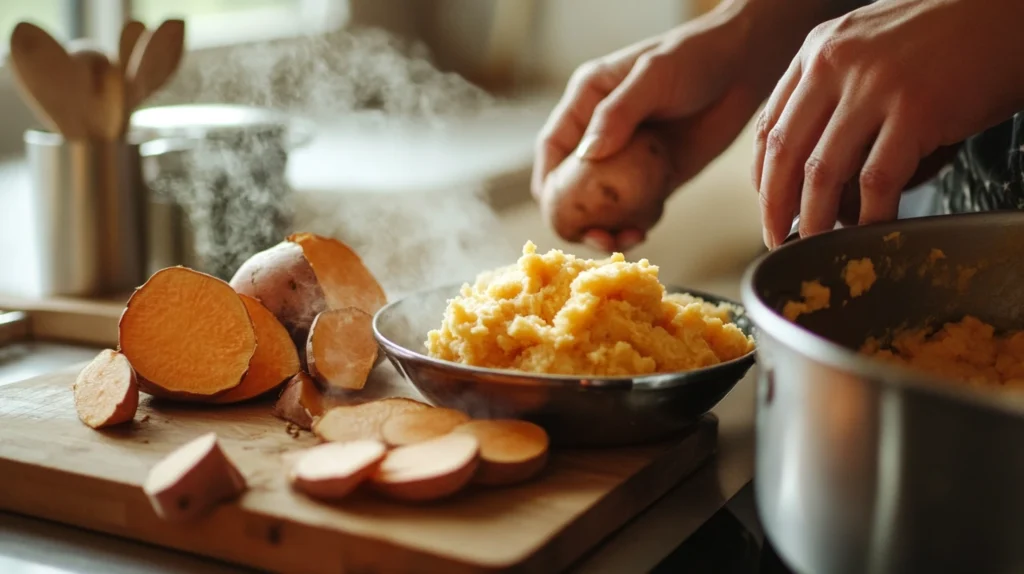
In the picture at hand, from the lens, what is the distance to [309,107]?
9.57 ft

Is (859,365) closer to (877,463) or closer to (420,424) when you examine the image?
(877,463)

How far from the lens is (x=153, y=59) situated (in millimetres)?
1553

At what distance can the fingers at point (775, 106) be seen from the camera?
3.27ft

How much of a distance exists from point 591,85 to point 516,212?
3.10 ft

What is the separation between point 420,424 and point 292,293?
0.32 m

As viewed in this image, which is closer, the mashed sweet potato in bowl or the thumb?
the mashed sweet potato in bowl

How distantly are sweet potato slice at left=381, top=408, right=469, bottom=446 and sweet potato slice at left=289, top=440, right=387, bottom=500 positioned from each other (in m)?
0.04

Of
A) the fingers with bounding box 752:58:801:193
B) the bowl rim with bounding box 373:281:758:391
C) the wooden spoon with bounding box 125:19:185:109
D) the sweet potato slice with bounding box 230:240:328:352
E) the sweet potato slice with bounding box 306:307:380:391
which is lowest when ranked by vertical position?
the sweet potato slice with bounding box 306:307:380:391

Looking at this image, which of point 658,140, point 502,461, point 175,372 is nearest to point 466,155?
point 658,140

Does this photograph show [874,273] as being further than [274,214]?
No

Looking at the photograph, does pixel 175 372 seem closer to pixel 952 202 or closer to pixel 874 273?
pixel 874 273

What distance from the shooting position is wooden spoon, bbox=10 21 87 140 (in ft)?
4.75

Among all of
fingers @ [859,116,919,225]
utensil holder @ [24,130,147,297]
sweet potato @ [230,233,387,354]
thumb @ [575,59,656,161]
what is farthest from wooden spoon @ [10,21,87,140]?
fingers @ [859,116,919,225]

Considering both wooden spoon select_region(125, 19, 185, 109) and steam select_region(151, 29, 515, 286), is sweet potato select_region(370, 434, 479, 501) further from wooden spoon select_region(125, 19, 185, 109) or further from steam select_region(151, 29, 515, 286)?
wooden spoon select_region(125, 19, 185, 109)
